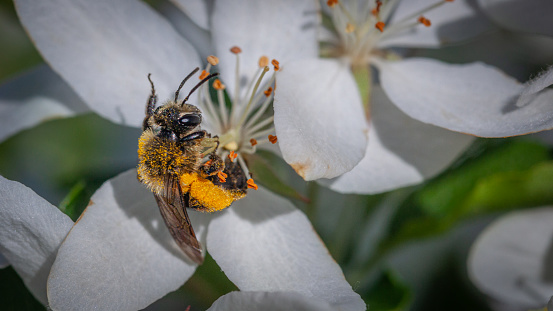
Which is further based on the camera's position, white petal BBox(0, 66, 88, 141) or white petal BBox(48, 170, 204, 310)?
white petal BBox(0, 66, 88, 141)

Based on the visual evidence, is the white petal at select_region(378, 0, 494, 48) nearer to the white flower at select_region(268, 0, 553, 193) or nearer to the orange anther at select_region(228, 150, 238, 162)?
the white flower at select_region(268, 0, 553, 193)

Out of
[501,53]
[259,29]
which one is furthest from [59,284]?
[501,53]

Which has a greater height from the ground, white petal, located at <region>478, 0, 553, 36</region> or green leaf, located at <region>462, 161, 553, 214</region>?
white petal, located at <region>478, 0, 553, 36</region>

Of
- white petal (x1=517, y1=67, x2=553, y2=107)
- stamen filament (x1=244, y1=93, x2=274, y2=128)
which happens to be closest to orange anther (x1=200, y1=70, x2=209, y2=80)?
stamen filament (x1=244, y1=93, x2=274, y2=128)

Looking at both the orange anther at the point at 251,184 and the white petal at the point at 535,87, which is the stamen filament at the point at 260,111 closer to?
the orange anther at the point at 251,184

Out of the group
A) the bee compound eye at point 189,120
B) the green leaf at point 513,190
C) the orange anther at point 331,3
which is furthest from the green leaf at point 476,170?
the bee compound eye at point 189,120

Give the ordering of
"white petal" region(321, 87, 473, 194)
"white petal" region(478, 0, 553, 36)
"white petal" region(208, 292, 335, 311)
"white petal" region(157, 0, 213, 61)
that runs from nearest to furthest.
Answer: "white petal" region(208, 292, 335, 311)
"white petal" region(321, 87, 473, 194)
"white petal" region(478, 0, 553, 36)
"white petal" region(157, 0, 213, 61)

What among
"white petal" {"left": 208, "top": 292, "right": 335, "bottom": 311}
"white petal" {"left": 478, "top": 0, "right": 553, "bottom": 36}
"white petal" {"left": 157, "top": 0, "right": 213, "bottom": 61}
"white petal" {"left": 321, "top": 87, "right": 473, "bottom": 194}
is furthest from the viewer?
"white petal" {"left": 157, "top": 0, "right": 213, "bottom": 61}

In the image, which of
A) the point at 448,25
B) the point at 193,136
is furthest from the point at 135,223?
the point at 448,25

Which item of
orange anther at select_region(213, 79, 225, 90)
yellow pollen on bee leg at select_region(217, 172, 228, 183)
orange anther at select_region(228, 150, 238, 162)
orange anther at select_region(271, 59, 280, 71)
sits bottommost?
orange anther at select_region(228, 150, 238, 162)
